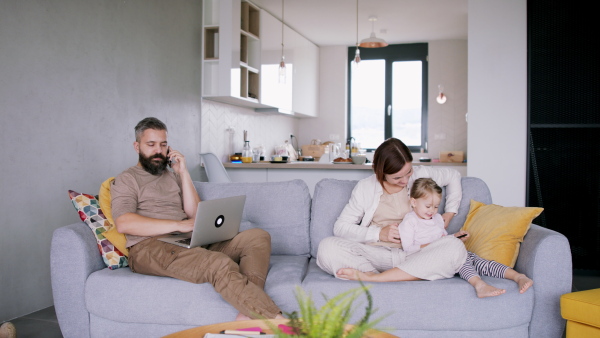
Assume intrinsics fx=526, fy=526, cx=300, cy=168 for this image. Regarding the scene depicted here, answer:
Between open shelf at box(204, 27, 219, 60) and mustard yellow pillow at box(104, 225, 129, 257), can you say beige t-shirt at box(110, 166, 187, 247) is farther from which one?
open shelf at box(204, 27, 219, 60)

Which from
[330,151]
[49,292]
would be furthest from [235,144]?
[49,292]

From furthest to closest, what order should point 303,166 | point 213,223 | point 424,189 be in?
point 303,166 < point 424,189 < point 213,223

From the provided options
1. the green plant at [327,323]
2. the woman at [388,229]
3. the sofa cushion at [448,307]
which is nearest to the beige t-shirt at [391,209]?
the woman at [388,229]

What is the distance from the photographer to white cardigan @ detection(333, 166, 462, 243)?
2.58m

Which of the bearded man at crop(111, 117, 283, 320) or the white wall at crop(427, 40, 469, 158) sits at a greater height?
the white wall at crop(427, 40, 469, 158)

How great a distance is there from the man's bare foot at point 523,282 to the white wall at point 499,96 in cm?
196

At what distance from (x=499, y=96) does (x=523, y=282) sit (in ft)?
7.38

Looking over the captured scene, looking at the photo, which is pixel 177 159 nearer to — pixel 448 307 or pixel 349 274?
pixel 349 274

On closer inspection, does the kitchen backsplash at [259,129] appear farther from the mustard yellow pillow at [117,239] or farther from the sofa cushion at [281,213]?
the mustard yellow pillow at [117,239]

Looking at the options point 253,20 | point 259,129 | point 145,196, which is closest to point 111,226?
point 145,196

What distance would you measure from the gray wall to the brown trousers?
1102 mm

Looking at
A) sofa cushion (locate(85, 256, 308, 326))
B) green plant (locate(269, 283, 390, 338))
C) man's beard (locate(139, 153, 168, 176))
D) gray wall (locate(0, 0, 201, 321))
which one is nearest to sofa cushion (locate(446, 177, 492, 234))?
sofa cushion (locate(85, 256, 308, 326))

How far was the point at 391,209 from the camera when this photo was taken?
268 cm

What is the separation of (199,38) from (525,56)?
2.91 m
